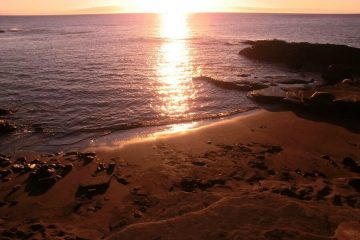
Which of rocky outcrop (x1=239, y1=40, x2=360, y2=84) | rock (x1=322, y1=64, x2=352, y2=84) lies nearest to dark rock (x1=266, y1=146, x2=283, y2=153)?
rock (x1=322, y1=64, x2=352, y2=84)

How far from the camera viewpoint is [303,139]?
20.5 m

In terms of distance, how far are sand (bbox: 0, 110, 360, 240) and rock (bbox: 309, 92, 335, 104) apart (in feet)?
11.7

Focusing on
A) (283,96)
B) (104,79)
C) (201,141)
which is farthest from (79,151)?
(104,79)

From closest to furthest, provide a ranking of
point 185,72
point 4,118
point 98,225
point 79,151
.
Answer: point 98,225 → point 79,151 → point 4,118 → point 185,72

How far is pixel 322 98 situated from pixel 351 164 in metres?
9.85

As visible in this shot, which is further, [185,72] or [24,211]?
[185,72]

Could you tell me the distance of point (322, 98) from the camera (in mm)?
25453

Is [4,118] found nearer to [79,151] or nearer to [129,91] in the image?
[79,151]

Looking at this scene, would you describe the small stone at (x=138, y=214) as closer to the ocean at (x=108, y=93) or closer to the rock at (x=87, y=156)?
the rock at (x=87, y=156)

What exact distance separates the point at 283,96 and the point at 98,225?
2062cm

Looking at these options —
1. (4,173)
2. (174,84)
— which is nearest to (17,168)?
(4,173)

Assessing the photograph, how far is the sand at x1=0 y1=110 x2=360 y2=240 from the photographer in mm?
10750

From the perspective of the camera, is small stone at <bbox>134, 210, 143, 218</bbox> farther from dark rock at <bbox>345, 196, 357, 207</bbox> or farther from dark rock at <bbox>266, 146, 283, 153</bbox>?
dark rock at <bbox>266, 146, 283, 153</bbox>

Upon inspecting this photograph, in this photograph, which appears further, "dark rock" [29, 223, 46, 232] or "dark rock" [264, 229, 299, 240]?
"dark rock" [29, 223, 46, 232]
